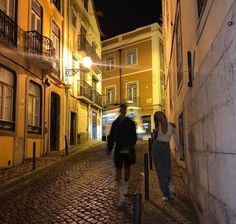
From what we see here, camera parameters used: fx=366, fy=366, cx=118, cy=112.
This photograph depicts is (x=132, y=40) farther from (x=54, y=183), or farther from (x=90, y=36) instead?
(x=54, y=183)

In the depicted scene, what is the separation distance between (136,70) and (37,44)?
21.4 meters

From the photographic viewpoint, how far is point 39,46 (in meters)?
16.4

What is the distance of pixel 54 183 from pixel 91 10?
2255 centimetres

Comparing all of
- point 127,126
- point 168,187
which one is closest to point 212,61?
point 127,126

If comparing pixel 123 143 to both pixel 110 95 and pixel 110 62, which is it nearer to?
pixel 110 95

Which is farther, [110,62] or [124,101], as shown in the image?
[110,62]

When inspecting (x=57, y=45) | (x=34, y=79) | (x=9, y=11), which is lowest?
(x=34, y=79)

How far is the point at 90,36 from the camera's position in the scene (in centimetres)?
2934

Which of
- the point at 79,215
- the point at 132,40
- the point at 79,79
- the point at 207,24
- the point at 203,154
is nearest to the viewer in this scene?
the point at 207,24

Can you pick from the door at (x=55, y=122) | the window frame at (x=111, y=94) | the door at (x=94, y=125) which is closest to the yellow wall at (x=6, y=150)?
the door at (x=55, y=122)

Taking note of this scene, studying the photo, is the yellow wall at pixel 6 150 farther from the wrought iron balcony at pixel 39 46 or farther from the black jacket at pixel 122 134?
the black jacket at pixel 122 134

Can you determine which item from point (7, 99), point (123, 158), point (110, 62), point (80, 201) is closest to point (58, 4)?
point (7, 99)

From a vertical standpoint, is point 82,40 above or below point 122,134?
above

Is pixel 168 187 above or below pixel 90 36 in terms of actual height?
below
